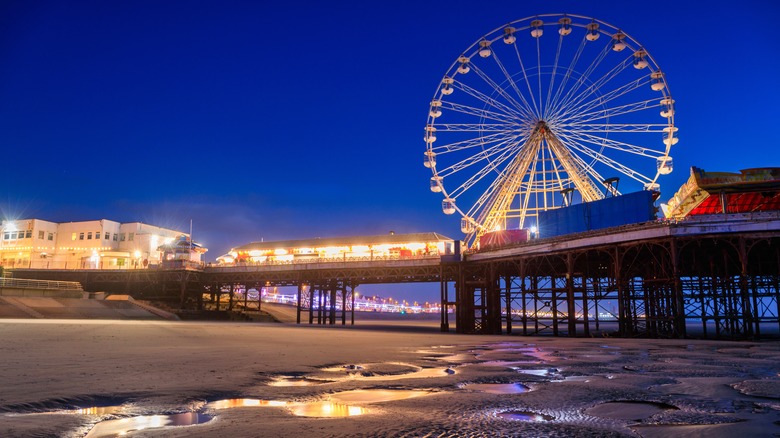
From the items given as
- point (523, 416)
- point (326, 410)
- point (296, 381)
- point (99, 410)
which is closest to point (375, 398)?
point (326, 410)

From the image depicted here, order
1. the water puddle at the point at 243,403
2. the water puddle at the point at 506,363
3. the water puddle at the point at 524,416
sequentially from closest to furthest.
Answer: the water puddle at the point at 524,416, the water puddle at the point at 243,403, the water puddle at the point at 506,363

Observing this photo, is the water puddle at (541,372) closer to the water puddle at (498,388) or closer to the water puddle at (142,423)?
the water puddle at (498,388)

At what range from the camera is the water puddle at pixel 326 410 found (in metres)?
6.77

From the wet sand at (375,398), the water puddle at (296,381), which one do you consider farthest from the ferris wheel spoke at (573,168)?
the water puddle at (296,381)

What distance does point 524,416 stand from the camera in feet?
22.4

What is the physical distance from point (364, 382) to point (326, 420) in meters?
4.00

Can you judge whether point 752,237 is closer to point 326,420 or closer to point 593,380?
point 593,380

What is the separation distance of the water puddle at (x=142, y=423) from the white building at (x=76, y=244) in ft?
316

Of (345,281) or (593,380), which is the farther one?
(345,281)

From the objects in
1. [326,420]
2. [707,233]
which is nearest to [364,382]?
[326,420]

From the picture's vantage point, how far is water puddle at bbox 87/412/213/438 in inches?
220

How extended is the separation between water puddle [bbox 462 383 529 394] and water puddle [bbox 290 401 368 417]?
9.32 feet

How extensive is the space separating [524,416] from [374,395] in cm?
266

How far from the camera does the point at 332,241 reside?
8762cm
